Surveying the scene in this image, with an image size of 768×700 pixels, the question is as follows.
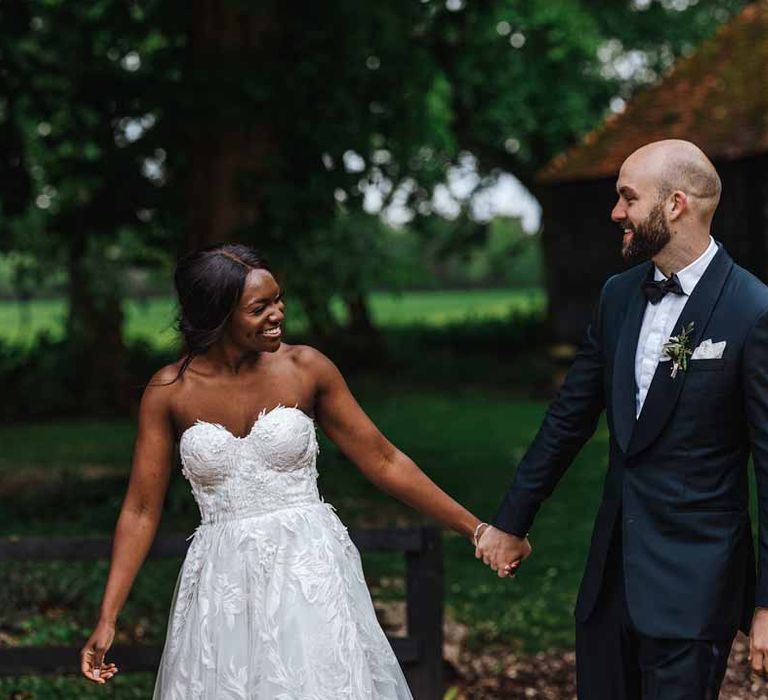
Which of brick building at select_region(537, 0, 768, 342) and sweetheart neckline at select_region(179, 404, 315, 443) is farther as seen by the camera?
brick building at select_region(537, 0, 768, 342)

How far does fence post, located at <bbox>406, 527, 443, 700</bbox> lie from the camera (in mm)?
5668

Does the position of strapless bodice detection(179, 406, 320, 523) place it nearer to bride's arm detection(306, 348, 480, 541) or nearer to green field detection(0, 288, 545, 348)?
bride's arm detection(306, 348, 480, 541)

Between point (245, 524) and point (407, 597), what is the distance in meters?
1.75

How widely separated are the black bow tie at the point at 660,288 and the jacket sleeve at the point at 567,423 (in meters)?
0.23

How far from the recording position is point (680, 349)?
12.8ft

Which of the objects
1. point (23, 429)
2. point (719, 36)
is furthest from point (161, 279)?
point (719, 36)

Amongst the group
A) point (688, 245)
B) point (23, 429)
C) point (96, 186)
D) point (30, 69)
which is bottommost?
point (23, 429)

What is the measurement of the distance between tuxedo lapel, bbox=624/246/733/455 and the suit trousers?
317 millimetres

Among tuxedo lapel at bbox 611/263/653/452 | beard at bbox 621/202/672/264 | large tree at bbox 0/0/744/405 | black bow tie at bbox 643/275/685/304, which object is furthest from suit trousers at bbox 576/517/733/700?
large tree at bbox 0/0/744/405

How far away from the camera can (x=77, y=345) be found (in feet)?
86.2

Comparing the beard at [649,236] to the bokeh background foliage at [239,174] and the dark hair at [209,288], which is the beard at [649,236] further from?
the bokeh background foliage at [239,174]

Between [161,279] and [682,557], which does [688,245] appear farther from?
[161,279]

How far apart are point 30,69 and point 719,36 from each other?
1604 cm

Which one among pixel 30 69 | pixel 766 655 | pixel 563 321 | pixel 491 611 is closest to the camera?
pixel 766 655
